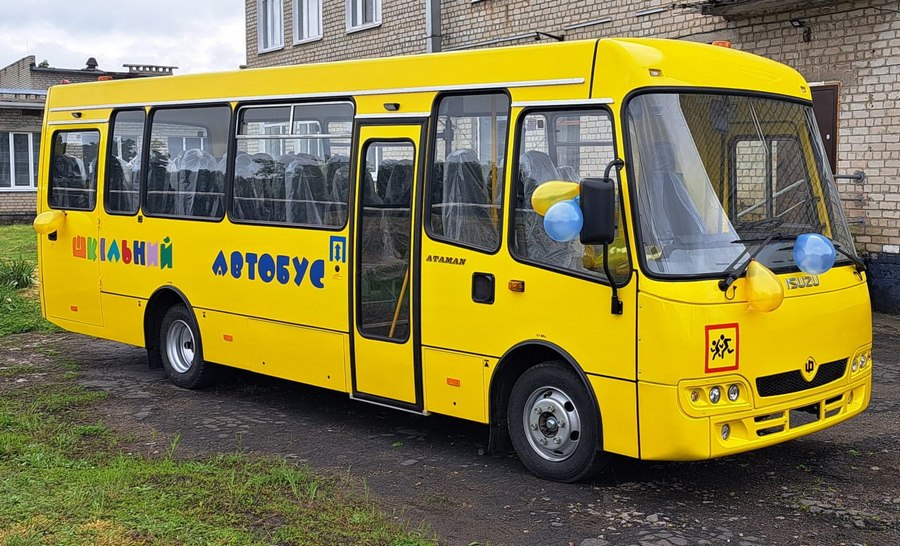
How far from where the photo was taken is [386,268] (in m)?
7.40

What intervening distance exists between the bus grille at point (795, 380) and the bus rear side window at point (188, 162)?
4788 mm

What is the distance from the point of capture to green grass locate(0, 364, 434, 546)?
538 centimetres

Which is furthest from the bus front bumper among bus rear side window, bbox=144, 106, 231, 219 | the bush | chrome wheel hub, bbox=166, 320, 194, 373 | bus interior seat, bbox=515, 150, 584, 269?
the bush

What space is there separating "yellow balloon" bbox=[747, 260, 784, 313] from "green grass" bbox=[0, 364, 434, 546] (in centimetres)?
206

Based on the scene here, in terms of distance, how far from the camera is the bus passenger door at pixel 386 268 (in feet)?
23.6

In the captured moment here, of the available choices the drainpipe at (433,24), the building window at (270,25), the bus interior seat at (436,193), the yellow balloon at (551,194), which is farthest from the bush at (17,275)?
the yellow balloon at (551,194)

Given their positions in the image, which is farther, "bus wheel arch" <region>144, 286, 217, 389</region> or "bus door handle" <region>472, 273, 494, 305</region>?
"bus wheel arch" <region>144, 286, 217, 389</region>

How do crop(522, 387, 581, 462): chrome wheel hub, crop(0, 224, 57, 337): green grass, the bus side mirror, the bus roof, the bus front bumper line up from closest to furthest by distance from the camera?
the bus side mirror → the bus front bumper → the bus roof → crop(522, 387, 581, 462): chrome wheel hub → crop(0, 224, 57, 337): green grass

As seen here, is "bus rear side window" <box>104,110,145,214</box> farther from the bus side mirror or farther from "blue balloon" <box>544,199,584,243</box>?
the bus side mirror

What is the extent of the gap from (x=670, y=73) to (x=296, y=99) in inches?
129

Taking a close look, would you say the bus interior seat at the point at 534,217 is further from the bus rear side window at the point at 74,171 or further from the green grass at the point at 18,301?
the green grass at the point at 18,301

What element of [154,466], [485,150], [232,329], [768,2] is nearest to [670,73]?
[485,150]

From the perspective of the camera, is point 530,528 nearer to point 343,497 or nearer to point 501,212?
point 343,497

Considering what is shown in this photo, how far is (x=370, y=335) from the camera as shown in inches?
296
